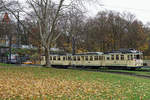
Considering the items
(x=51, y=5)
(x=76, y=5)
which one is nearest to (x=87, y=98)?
(x=76, y=5)

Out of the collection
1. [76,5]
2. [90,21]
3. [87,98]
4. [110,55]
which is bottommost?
[87,98]

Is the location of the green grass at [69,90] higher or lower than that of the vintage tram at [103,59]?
lower

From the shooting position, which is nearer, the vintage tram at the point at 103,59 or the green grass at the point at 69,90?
the green grass at the point at 69,90

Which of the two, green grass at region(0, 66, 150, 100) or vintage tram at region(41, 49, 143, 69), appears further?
vintage tram at region(41, 49, 143, 69)

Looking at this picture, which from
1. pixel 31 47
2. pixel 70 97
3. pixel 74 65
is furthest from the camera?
pixel 31 47

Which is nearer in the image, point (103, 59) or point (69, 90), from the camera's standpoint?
point (69, 90)

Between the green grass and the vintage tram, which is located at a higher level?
the vintage tram

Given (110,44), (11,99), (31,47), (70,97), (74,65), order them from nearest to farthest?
1. (11,99)
2. (70,97)
3. (74,65)
4. (110,44)
5. (31,47)

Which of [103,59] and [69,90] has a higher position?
[103,59]

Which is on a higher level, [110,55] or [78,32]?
[78,32]

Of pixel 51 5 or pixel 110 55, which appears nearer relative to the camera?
pixel 51 5

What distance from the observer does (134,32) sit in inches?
2297

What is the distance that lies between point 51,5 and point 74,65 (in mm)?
15836

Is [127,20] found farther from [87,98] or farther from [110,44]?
[87,98]
